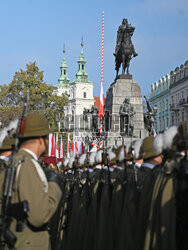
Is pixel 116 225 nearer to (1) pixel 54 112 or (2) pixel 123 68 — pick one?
(2) pixel 123 68

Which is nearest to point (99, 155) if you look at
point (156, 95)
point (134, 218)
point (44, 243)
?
point (134, 218)

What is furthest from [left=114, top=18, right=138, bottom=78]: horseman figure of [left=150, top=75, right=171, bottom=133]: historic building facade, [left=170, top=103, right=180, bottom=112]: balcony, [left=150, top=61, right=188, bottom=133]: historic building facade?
[left=150, top=75, right=171, bottom=133]: historic building facade

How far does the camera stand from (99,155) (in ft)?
27.8

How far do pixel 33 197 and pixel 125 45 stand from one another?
21.2 metres

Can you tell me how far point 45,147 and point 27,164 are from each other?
1.41 feet

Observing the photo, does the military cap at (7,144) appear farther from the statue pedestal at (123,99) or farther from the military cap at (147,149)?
the statue pedestal at (123,99)

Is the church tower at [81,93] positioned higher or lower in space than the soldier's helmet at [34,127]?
higher

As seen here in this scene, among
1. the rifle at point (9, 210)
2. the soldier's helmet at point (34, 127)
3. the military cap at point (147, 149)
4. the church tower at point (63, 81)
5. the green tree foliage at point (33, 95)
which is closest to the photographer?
the rifle at point (9, 210)

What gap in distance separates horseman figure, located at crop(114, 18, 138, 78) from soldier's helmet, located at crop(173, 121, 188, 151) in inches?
791

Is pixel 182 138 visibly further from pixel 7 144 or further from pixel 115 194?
pixel 115 194

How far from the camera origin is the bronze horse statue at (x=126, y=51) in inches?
969

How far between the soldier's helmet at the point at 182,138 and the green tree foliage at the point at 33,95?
112 ft

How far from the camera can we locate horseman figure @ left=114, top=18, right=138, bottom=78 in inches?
969

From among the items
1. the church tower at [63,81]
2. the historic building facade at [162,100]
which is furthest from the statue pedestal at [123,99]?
the church tower at [63,81]
